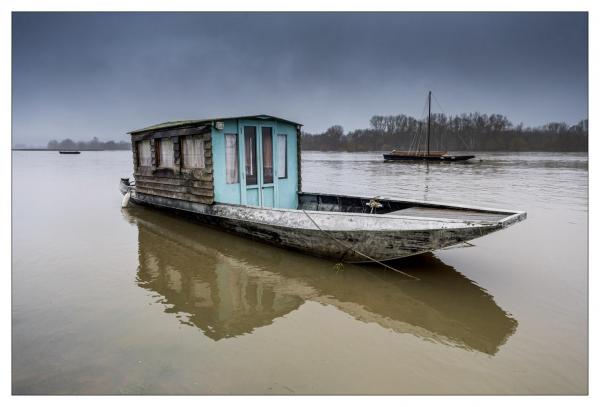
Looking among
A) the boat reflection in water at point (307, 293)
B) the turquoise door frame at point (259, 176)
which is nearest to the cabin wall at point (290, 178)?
the turquoise door frame at point (259, 176)

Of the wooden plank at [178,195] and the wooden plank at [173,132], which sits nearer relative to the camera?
the wooden plank at [173,132]

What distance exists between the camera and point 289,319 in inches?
197

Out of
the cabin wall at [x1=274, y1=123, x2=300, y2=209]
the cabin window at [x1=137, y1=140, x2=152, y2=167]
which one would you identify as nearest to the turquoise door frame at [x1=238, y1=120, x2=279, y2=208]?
the cabin wall at [x1=274, y1=123, x2=300, y2=209]

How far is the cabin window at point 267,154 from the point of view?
9.13 meters

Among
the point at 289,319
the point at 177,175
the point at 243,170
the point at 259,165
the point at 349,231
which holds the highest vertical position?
the point at 259,165

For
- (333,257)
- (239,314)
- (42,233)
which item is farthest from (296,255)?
(42,233)

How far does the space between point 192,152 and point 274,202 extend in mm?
2530

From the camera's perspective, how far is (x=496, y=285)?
6.06 meters

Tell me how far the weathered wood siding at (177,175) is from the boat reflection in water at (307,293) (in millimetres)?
1686

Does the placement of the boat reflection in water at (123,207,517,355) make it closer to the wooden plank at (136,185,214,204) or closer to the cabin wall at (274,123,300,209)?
the wooden plank at (136,185,214,204)

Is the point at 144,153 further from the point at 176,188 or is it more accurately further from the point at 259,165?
the point at 259,165

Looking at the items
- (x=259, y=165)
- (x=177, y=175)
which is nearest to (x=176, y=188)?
(x=177, y=175)

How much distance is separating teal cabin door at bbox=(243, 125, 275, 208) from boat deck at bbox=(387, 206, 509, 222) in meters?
3.67

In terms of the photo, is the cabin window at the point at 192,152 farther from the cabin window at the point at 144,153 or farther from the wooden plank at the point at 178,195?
the cabin window at the point at 144,153
